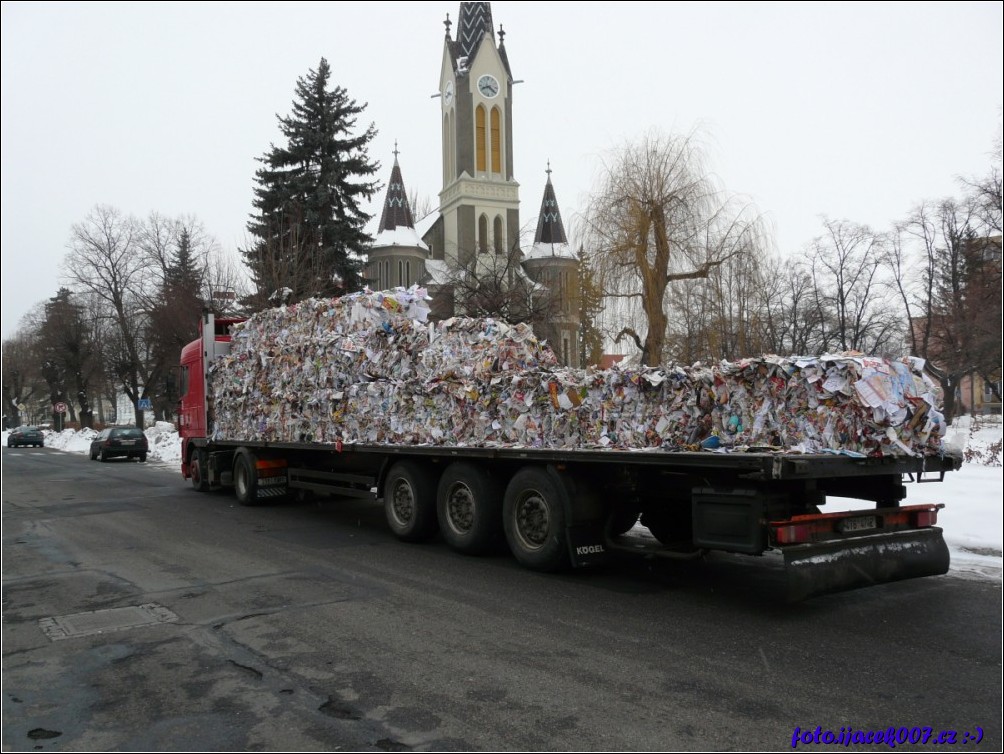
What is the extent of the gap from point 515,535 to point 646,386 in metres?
2.30

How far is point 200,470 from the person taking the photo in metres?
16.3

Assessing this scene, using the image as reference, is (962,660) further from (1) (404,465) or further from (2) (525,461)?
(1) (404,465)

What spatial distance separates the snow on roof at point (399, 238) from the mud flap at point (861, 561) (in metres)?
57.0

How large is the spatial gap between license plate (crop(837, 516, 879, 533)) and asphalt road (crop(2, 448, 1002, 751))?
0.66 meters

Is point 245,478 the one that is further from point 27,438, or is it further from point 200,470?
point 27,438

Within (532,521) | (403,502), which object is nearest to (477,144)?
(403,502)

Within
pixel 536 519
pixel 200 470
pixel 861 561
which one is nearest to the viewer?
pixel 861 561

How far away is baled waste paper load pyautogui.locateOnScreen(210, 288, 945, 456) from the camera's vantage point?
230 inches

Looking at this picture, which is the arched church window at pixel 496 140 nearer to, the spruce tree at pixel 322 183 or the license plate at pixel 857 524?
the spruce tree at pixel 322 183

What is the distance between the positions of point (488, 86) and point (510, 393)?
61.1 meters

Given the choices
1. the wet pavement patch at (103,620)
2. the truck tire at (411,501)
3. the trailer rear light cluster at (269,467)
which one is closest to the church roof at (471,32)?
the trailer rear light cluster at (269,467)

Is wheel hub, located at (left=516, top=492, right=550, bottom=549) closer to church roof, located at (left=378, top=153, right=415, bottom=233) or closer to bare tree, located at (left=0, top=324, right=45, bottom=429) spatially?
church roof, located at (left=378, top=153, right=415, bottom=233)

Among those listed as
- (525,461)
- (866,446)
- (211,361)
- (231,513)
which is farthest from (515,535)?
(211,361)

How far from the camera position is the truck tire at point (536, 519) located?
7.46 meters
